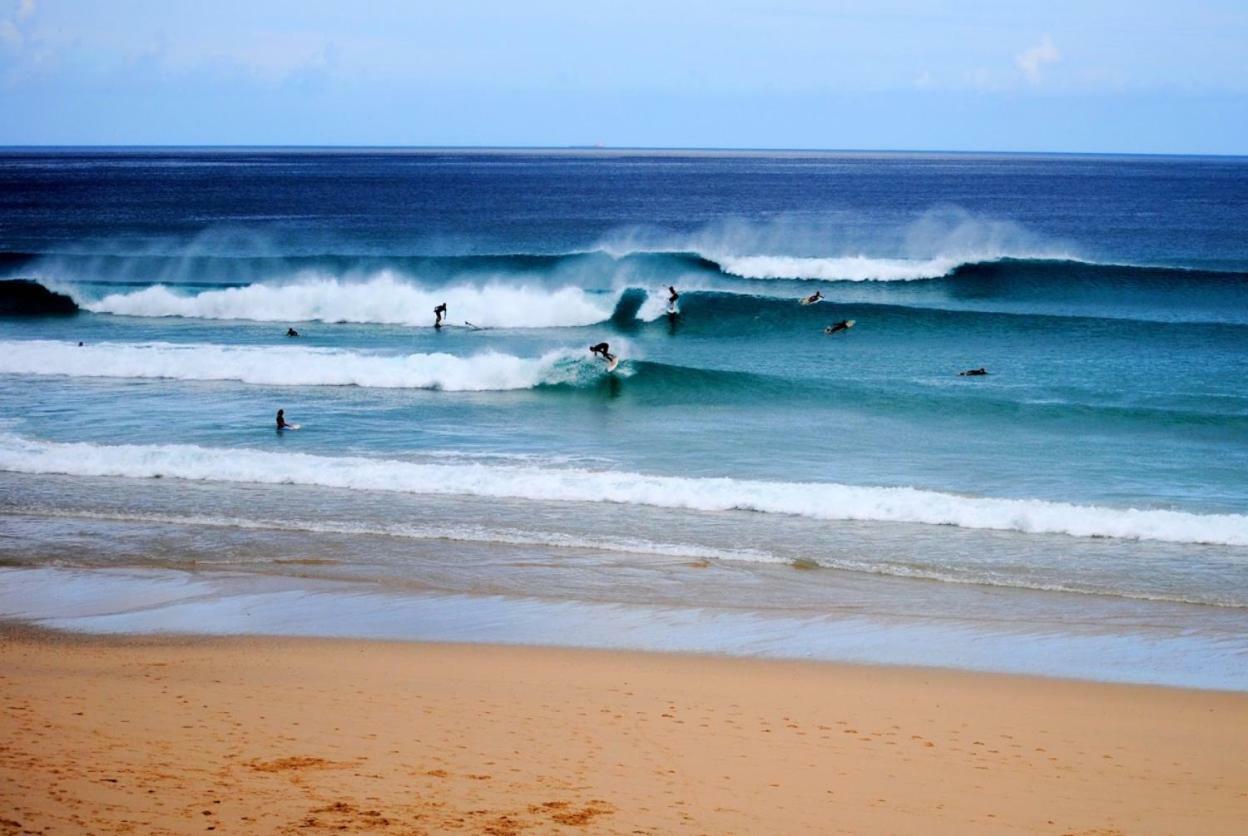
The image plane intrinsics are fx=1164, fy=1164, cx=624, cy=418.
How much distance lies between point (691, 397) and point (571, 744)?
42.5 feet

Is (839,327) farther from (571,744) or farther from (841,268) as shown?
(571,744)

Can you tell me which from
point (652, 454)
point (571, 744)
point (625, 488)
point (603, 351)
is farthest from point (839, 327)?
point (571, 744)

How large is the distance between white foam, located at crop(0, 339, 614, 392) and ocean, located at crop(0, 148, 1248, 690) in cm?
8

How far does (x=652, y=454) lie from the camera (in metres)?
15.1

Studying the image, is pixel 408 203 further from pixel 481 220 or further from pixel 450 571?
pixel 450 571

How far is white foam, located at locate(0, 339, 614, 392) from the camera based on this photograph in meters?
19.9

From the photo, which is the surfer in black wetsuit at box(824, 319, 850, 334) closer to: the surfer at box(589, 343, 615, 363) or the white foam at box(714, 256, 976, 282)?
the surfer at box(589, 343, 615, 363)

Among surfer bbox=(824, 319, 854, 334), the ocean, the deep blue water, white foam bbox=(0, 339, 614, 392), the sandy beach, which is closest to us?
the sandy beach

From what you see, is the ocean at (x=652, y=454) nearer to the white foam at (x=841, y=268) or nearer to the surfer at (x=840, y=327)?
the white foam at (x=841, y=268)

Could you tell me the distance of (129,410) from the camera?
17391 millimetres

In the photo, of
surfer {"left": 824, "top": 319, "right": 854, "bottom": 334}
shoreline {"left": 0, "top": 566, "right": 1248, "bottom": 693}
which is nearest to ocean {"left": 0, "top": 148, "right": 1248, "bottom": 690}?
shoreline {"left": 0, "top": 566, "right": 1248, "bottom": 693}

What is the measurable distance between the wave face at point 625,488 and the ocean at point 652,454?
0.04 m

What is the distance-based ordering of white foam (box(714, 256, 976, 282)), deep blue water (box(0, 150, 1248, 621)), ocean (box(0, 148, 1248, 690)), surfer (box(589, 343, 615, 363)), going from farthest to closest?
white foam (box(714, 256, 976, 282)) < surfer (box(589, 343, 615, 363)) < deep blue water (box(0, 150, 1248, 621)) < ocean (box(0, 148, 1248, 690))

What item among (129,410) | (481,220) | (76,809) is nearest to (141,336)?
(129,410)
